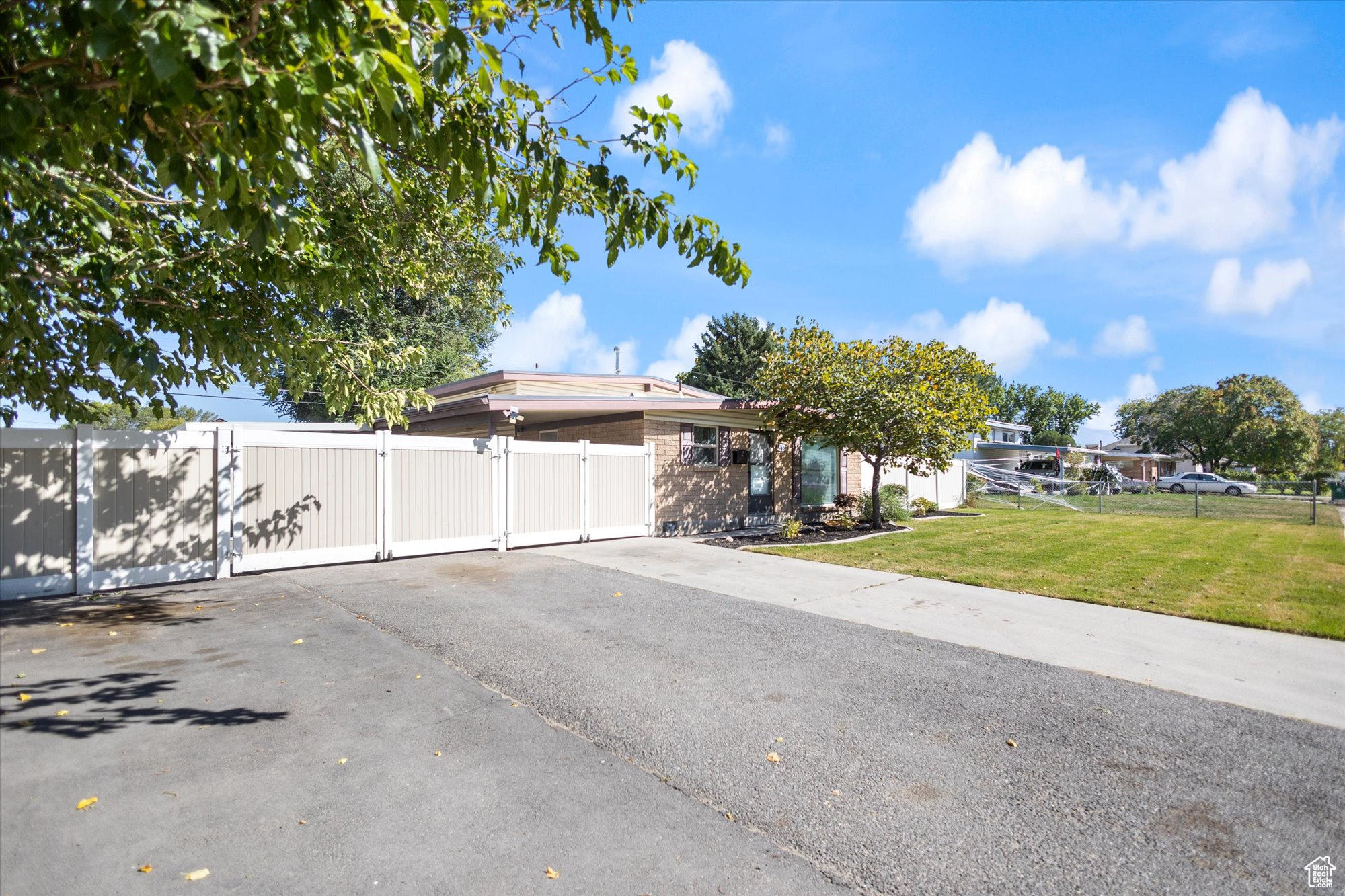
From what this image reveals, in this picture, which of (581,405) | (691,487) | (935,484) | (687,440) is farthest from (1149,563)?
(935,484)

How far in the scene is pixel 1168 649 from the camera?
593 centimetres

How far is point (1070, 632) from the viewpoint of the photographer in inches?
258

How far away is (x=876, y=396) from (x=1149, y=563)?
17.7 ft

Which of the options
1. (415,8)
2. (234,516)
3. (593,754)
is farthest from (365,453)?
(415,8)

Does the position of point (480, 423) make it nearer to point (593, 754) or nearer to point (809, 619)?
point (809, 619)

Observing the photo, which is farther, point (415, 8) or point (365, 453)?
point (365, 453)

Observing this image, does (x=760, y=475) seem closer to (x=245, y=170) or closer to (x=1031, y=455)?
(x=245, y=170)

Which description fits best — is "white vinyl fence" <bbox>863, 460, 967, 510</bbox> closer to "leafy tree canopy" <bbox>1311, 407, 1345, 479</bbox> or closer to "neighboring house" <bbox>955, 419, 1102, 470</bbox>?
"neighboring house" <bbox>955, 419, 1102, 470</bbox>

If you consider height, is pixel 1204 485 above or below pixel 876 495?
below

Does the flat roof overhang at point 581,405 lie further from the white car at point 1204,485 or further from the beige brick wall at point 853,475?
the white car at point 1204,485

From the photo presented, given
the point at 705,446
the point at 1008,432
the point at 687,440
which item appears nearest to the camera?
the point at 687,440

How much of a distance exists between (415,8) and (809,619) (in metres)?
5.98

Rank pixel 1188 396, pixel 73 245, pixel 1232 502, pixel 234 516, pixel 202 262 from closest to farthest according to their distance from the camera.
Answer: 1. pixel 73 245
2. pixel 202 262
3. pixel 234 516
4. pixel 1232 502
5. pixel 1188 396

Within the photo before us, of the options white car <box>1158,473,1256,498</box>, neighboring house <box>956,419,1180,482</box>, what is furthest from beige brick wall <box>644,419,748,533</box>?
white car <box>1158,473,1256,498</box>
